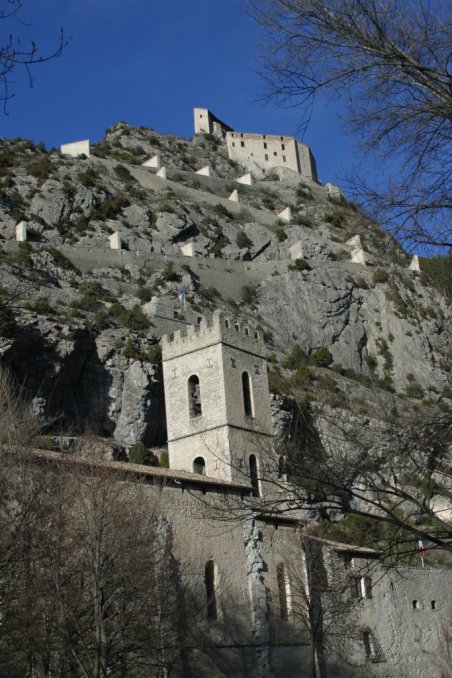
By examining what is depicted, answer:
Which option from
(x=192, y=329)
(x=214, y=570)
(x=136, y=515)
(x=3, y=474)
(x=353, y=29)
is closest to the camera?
(x=353, y=29)

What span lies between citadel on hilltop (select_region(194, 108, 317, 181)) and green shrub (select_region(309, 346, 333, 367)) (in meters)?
53.6

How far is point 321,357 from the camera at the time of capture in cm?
7119

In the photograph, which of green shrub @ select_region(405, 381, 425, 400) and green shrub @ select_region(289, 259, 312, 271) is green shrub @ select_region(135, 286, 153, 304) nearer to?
green shrub @ select_region(289, 259, 312, 271)

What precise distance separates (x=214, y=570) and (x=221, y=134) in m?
103

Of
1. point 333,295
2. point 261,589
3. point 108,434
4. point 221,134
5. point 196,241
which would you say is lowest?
point 261,589

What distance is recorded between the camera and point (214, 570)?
102 feet

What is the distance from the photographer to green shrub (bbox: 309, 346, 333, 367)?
7062 cm

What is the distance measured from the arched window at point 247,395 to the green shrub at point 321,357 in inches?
1129

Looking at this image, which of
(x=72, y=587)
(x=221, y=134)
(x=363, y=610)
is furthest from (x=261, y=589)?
(x=221, y=134)

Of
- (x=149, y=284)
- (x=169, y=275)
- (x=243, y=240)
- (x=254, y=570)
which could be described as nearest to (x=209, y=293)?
(x=169, y=275)

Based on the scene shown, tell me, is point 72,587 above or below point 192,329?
below

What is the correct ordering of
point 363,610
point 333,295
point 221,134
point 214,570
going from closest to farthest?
1. point 214,570
2. point 363,610
3. point 333,295
4. point 221,134

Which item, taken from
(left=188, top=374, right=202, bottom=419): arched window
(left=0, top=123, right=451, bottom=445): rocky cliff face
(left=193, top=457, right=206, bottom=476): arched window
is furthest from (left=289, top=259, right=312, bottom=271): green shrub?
(left=193, top=457, right=206, bottom=476): arched window

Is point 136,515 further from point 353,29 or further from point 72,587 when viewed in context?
point 353,29
